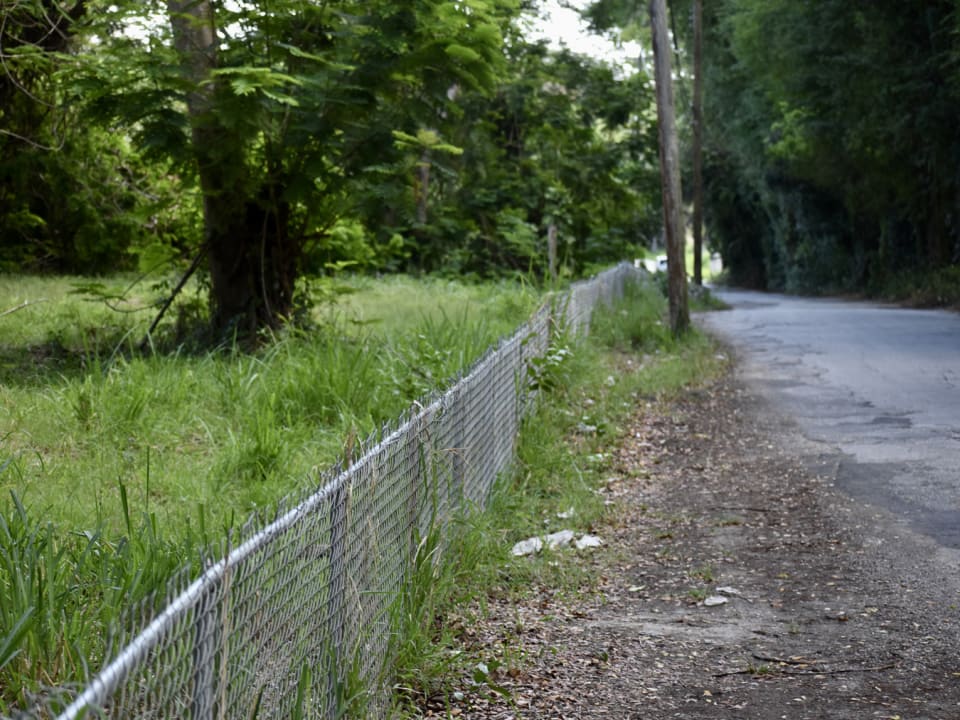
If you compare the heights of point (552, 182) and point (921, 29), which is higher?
point (921, 29)

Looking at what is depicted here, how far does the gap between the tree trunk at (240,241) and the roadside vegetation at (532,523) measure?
9.85ft

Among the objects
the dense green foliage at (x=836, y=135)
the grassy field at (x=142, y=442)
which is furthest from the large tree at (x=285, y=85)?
the dense green foliage at (x=836, y=135)

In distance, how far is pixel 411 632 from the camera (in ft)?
16.4

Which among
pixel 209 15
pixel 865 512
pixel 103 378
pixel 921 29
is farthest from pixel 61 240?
pixel 921 29

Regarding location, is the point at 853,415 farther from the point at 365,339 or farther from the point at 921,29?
the point at 921,29

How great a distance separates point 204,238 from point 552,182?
1702 cm

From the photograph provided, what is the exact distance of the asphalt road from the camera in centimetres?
862

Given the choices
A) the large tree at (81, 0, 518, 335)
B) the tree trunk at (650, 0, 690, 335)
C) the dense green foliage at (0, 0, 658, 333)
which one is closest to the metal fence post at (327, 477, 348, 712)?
the dense green foliage at (0, 0, 658, 333)

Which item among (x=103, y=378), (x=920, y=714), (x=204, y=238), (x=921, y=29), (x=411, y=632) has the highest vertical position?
(x=921, y=29)

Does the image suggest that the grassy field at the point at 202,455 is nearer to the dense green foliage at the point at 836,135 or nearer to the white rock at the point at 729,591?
the white rock at the point at 729,591

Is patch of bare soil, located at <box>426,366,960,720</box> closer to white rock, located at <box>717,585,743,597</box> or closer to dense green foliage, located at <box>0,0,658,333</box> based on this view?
white rock, located at <box>717,585,743,597</box>

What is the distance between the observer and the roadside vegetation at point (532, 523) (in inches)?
200

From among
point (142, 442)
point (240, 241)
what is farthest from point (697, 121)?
point (142, 442)

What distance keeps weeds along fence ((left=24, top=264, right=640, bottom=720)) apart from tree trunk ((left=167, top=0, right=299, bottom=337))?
5748mm
